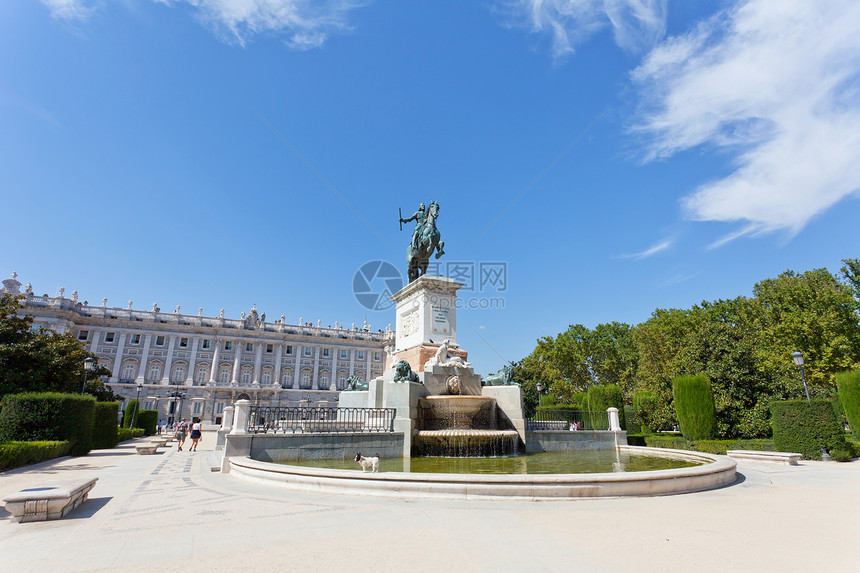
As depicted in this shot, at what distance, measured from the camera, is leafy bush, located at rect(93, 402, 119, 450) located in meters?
23.8

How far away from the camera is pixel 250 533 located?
585cm

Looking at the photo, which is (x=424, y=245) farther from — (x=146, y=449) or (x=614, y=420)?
(x=146, y=449)

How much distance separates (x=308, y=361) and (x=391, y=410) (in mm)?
83045

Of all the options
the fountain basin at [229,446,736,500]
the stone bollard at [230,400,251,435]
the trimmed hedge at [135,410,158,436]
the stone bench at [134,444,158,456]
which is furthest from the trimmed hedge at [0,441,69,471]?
the trimmed hedge at [135,410,158,436]

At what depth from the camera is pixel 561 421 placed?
19.8 meters

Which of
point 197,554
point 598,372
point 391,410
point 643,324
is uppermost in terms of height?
point 643,324

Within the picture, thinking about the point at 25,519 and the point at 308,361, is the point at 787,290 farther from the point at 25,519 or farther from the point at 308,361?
the point at 308,361

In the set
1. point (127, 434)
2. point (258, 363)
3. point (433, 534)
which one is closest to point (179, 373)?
point (258, 363)

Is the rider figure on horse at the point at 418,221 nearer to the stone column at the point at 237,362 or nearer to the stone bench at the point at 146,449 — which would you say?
the stone bench at the point at 146,449

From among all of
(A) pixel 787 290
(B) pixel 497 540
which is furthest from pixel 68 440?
(A) pixel 787 290

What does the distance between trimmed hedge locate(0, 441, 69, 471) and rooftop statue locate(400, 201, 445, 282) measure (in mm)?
15165

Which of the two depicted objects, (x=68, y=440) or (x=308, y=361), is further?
(x=308, y=361)

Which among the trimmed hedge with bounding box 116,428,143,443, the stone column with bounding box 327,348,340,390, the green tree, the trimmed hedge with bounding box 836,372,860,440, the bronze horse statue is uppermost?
the stone column with bounding box 327,348,340,390

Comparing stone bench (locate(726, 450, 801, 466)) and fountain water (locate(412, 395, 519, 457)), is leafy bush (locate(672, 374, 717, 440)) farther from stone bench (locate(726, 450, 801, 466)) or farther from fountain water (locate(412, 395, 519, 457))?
fountain water (locate(412, 395, 519, 457))
